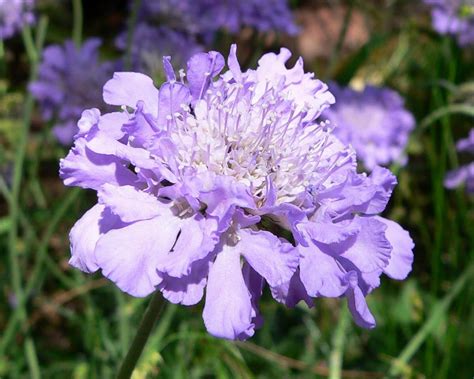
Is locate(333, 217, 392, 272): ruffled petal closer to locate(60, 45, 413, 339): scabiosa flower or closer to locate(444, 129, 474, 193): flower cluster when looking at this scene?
locate(60, 45, 413, 339): scabiosa flower

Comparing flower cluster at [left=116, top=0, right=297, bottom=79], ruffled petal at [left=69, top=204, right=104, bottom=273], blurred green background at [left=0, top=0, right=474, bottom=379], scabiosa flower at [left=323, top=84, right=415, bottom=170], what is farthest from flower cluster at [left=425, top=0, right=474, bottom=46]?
ruffled petal at [left=69, top=204, right=104, bottom=273]

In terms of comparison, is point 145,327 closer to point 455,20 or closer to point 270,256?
point 270,256

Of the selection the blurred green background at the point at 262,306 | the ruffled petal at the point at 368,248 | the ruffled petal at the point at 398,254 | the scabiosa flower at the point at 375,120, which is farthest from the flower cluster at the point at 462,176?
the ruffled petal at the point at 368,248

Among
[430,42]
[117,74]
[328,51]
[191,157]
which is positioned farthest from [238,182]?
[328,51]

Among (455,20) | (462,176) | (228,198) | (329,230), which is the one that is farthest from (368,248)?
(455,20)

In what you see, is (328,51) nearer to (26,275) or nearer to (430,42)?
(430,42)

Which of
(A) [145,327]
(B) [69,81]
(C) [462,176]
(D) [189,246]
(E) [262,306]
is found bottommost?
(E) [262,306]
